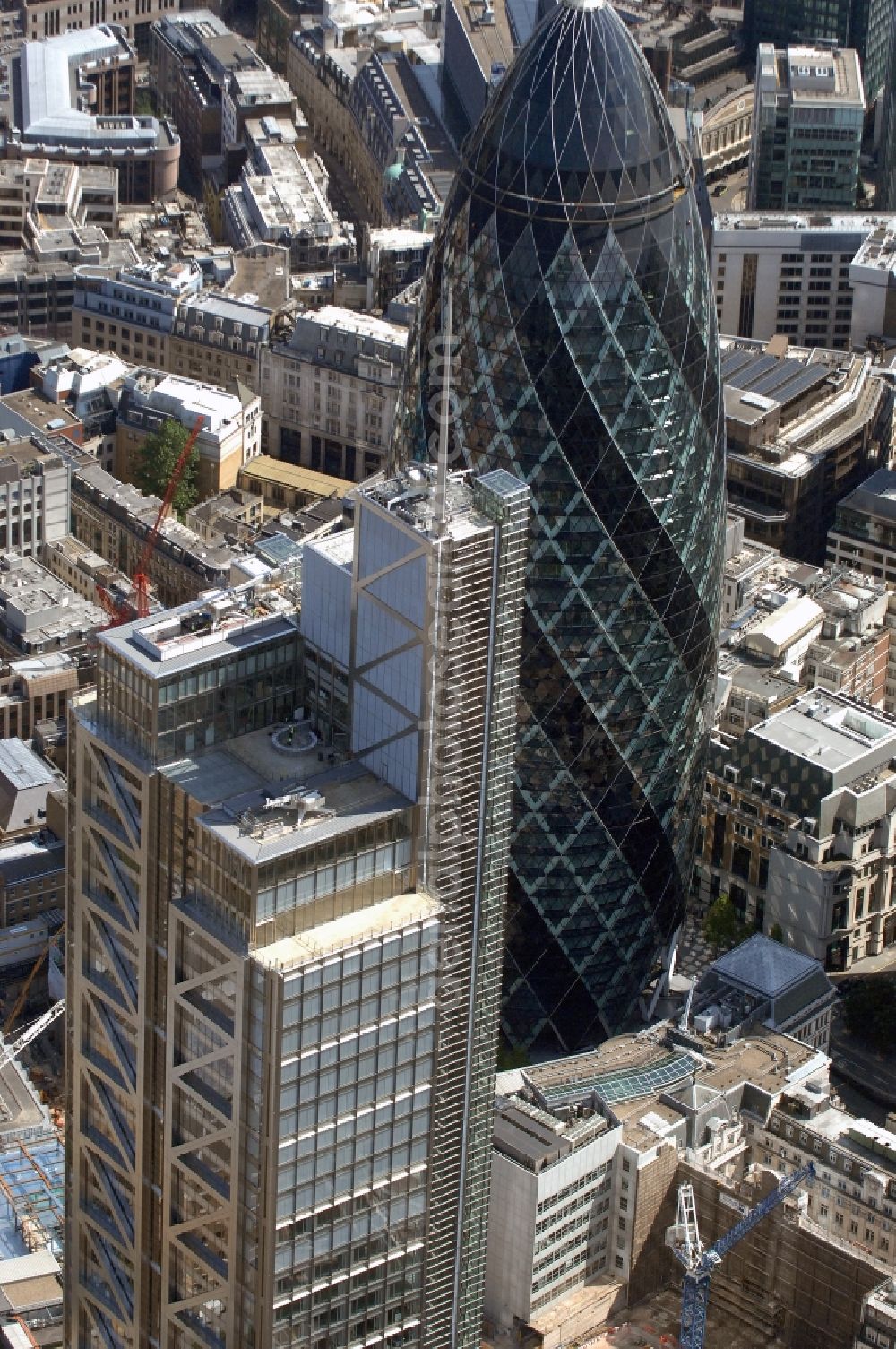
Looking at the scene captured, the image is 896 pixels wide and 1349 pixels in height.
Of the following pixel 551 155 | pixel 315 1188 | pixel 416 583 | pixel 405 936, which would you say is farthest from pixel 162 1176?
pixel 551 155

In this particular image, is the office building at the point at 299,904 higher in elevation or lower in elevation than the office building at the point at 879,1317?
higher

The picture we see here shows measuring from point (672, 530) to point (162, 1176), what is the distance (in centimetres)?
6416

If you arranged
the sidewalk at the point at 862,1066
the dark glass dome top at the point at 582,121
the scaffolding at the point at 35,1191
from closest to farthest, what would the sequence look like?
1. the scaffolding at the point at 35,1191
2. the dark glass dome top at the point at 582,121
3. the sidewalk at the point at 862,1066

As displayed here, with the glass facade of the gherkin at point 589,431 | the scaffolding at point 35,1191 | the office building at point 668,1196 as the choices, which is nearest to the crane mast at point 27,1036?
the scaffolding at point 35,1191

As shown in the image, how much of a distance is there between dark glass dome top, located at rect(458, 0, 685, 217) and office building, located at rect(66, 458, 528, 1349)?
2070 inches

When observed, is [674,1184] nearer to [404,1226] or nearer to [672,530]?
[672,530]

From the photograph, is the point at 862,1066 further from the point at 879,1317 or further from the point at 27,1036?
the point at 27,1036

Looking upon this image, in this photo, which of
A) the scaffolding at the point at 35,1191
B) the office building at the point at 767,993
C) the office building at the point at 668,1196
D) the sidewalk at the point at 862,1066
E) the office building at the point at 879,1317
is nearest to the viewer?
the office building at the point at 879,1317

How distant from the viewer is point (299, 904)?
116 metres

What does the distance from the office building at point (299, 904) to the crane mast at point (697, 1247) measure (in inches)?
1606

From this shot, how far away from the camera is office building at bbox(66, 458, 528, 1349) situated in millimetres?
116625

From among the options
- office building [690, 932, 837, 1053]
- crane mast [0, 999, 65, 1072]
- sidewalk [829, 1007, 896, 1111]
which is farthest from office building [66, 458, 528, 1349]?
sidewalk [829, 1007, 896, 1111]

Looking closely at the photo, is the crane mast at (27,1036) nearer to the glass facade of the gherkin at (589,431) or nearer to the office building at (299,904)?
the glass facade of the gherkin at (589,431)

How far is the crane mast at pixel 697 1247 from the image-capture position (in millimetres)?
164875
